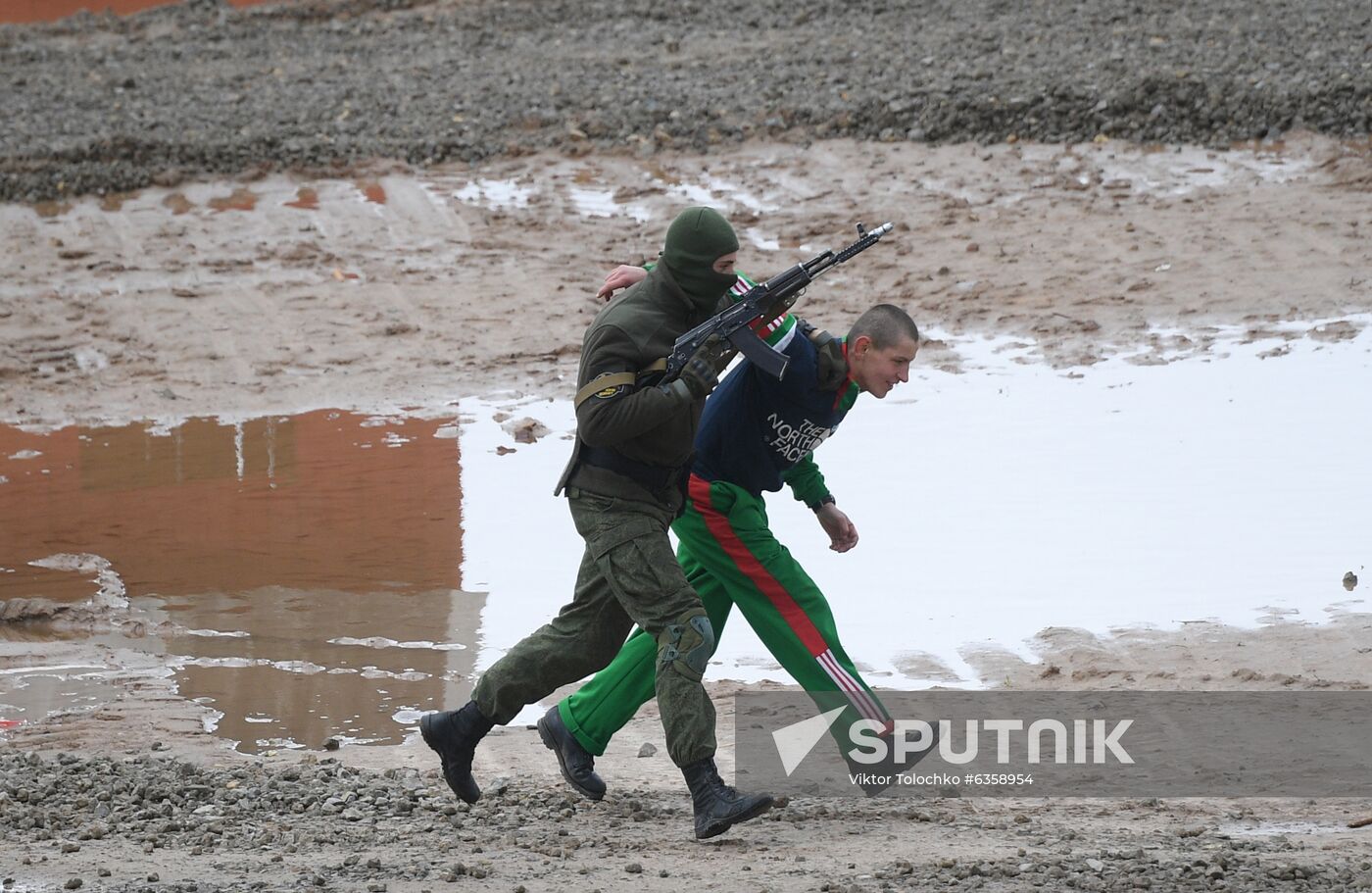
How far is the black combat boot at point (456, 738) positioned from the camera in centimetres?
514

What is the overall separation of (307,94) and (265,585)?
1073 cm

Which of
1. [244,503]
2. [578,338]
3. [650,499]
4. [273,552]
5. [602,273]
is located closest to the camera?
[650,499]

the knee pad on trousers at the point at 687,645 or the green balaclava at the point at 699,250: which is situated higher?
the green balaclava at the point at 699,250

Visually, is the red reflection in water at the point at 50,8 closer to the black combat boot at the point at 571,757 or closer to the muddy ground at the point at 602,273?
the muddy ground at the point at 602,273

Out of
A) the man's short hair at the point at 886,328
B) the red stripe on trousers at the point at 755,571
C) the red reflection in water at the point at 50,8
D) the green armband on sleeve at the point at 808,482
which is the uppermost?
the red reflection in water at the point at 50,8

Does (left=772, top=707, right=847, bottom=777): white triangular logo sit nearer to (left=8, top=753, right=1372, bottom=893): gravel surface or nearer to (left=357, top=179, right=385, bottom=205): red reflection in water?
(left=8, top=753, right=1372, bottom=893): gravel surface

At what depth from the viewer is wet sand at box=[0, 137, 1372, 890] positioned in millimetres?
4594

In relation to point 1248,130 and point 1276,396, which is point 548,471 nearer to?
point 1276,396

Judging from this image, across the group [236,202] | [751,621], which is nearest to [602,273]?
[236,202]

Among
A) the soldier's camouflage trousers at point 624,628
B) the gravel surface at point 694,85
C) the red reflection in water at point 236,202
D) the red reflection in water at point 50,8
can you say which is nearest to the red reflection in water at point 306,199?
the red reflection in water at point 236,202

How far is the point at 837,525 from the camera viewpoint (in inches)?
220

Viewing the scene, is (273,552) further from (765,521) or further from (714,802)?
(714,802)

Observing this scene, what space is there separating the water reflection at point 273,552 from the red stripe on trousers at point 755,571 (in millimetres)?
1923

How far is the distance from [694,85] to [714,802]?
13.0m
